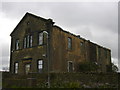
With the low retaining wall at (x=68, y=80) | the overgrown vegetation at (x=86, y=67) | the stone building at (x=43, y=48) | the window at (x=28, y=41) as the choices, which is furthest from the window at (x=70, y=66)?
the low retaining wall at (x=68, y=80)

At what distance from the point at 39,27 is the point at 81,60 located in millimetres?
9799

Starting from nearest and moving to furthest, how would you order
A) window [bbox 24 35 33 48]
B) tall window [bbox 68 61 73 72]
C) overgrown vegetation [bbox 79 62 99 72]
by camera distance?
tall window [bbox 68 61 73 72], window [bbox 24 35 33 48], overgrown vegetation [bbox 79 62 99 72]

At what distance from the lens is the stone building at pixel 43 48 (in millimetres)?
26406

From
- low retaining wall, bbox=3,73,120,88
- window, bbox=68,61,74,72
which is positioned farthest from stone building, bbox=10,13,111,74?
low retaining wall, bbox=3,73,120,88

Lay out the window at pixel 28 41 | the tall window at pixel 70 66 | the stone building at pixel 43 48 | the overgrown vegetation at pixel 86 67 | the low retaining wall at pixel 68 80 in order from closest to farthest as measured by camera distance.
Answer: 1. the low retaining wall at pixel 68 80
2. the stone building at pixel 43 48
3. the tall window at pixel 70 66
4. the window at pixel 28 41
5. the overgrown vegetation at pixel 86 67

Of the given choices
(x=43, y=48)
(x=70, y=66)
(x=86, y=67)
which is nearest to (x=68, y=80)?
(x=43, y=48)

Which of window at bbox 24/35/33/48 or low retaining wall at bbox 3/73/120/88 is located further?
window at bbox 24/35/33/48

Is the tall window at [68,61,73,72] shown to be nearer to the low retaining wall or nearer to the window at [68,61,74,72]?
the window at [68,61,74,72]

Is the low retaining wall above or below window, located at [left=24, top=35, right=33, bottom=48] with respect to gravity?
below

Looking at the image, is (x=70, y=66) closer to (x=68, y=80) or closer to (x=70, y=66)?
(x=70, y=66)

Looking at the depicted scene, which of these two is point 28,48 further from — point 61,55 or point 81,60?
point 81,60

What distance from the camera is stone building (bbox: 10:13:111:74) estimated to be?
26406mm

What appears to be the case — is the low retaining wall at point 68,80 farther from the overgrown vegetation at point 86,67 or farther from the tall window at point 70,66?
the overgrown vegetation at point 86,67

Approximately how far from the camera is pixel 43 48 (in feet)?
88.8
